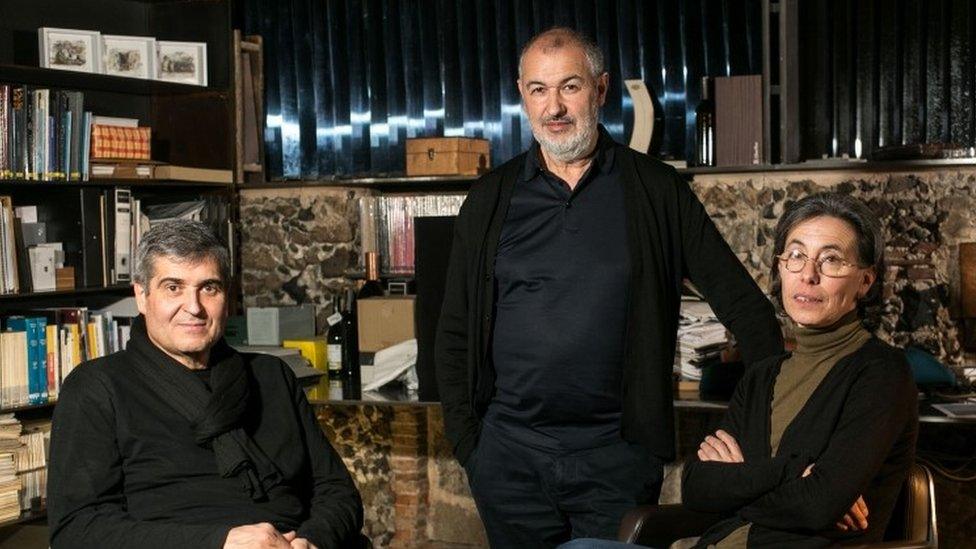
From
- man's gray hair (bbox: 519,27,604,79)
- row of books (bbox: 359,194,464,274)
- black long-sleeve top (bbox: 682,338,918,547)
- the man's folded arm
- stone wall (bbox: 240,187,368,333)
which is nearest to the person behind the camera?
black long-sleeve top (bbox: 682,338,918,547)

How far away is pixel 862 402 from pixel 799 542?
0.29 m

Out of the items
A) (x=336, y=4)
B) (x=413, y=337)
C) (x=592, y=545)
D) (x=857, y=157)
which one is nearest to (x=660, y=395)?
(x=592, y=545)

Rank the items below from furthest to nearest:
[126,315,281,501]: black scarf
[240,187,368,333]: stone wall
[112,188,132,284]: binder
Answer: [240,187,368,333]: stone wall → [112,188,132,284]: binder → [126,315,281,501]: black scarf

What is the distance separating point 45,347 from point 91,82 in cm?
105

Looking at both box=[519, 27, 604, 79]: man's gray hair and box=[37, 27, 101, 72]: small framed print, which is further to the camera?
box=[37, 27, 101, 72]: small framed print

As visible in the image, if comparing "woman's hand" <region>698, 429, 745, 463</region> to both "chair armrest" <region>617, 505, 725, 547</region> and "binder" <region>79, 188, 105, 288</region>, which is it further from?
"binder" <region>79, 188, 105, 288</region>

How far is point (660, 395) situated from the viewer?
8.61 feet

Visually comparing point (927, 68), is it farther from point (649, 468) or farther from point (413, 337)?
point (649, 468)

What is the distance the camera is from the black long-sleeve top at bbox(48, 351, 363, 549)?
2426 mm

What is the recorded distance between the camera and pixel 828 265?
2.30 meters

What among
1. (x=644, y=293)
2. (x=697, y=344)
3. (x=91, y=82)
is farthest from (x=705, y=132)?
(x=91, y=82)

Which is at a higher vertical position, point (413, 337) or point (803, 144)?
point (803, 144)

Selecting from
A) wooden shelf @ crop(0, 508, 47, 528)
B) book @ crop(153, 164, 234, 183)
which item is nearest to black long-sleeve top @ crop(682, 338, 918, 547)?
wooden shelf @ crop(0, 508, 47, 528)

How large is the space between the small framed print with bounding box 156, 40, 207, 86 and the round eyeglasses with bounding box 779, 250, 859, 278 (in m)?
3.24
